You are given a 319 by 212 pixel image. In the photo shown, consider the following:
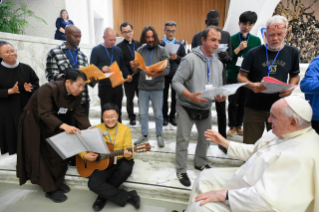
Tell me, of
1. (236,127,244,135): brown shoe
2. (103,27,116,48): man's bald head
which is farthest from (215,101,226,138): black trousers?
(103,27,116,48): man's bald head

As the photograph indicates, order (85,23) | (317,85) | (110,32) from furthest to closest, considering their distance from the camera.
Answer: (85,23), (110,32), (317,85)

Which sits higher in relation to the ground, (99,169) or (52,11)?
(52,11)

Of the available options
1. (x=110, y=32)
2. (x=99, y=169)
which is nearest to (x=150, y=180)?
(x=99, y=169)

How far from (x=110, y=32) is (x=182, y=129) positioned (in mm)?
1689

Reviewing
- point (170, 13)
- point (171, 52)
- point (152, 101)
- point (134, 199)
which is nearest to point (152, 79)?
point (152, 101)

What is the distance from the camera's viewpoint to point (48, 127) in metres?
2.05

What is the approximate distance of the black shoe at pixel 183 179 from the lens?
83.3 inches

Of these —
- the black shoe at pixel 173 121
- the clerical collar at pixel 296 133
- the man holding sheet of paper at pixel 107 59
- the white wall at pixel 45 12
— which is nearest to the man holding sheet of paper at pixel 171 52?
the black shoe at pixel 173 121

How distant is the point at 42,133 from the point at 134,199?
122 cm

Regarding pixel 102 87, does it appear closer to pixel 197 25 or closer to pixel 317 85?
pixel 317 85

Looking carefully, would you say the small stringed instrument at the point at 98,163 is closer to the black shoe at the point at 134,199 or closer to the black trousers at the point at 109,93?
the black shoe at the point at 134,199

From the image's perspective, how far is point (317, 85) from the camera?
142 cm

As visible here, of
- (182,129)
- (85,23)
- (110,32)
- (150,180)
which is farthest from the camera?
(85,23)

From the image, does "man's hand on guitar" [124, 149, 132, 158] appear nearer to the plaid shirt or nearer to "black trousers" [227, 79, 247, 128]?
the plaid shirt
